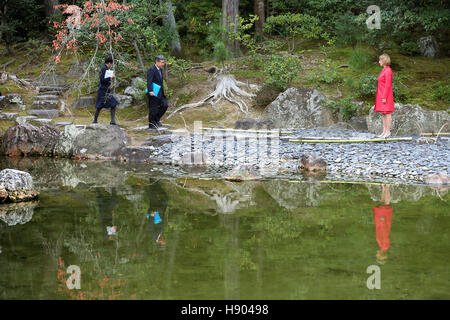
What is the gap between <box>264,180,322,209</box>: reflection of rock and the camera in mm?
7992

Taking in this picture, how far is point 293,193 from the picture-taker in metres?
8.65

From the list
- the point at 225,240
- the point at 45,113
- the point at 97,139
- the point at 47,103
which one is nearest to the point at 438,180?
the point at 225,240

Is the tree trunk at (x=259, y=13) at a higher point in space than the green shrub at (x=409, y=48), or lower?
higher

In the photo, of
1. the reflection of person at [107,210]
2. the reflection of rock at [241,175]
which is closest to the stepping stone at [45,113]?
the reflection of person at [107,210]

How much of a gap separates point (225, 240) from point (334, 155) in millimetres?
4989

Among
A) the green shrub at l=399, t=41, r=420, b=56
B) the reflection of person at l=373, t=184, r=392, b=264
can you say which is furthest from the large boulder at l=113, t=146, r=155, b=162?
the green shrub at l=399, t=41, r=420, b=56

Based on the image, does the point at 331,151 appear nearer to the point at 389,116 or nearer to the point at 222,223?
the point at 389,116

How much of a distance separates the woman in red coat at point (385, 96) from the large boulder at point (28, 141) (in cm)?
722

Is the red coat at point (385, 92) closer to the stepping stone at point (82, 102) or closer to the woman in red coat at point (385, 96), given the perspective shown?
the woman in red coat at point (385, 96)

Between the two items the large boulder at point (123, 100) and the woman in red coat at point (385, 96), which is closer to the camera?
the woman in red coat at point (385, 96)

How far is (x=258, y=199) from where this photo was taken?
8.21 m

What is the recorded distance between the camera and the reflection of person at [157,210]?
20.8 ft

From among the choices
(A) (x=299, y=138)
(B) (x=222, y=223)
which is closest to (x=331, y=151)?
(A) (x=299, y=138)

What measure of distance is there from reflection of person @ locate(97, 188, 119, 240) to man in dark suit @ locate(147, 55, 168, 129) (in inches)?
164
